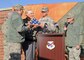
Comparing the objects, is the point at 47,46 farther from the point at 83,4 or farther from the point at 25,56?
the point at 83,4

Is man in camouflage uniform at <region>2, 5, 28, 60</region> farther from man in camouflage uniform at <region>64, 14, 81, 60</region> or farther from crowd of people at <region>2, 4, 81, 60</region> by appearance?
man in camouflage uniform at <region>64, 14, 81, 60</region>

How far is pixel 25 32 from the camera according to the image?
8.79 m

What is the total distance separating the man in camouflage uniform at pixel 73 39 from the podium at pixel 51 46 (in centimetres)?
66

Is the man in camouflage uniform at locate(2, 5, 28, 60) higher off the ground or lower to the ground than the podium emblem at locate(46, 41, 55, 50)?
higher

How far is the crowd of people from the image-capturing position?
27.6 ft

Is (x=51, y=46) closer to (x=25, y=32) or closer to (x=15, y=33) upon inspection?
(x=25, y=32)

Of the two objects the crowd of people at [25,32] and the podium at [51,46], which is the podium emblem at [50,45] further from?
the crowd of people at [25,32]

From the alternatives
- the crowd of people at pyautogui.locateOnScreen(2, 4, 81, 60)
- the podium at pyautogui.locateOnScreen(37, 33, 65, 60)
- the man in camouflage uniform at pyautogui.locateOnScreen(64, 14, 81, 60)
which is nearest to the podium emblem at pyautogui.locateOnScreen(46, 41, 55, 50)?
the podium at pyautogui.locateOnScreen(37, 33, 65, 60)

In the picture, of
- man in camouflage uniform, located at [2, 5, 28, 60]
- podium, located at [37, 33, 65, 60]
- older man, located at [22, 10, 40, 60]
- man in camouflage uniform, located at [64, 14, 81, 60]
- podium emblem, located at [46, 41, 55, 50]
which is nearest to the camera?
man in camouflage uniform, located at [2, 5, 28, 60]

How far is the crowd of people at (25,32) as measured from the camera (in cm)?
841

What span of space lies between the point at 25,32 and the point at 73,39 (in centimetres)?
132

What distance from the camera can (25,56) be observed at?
922cm

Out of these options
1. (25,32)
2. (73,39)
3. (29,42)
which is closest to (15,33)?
(25,32)

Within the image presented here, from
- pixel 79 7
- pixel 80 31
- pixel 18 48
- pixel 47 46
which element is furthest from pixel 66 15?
pixel 18 48
